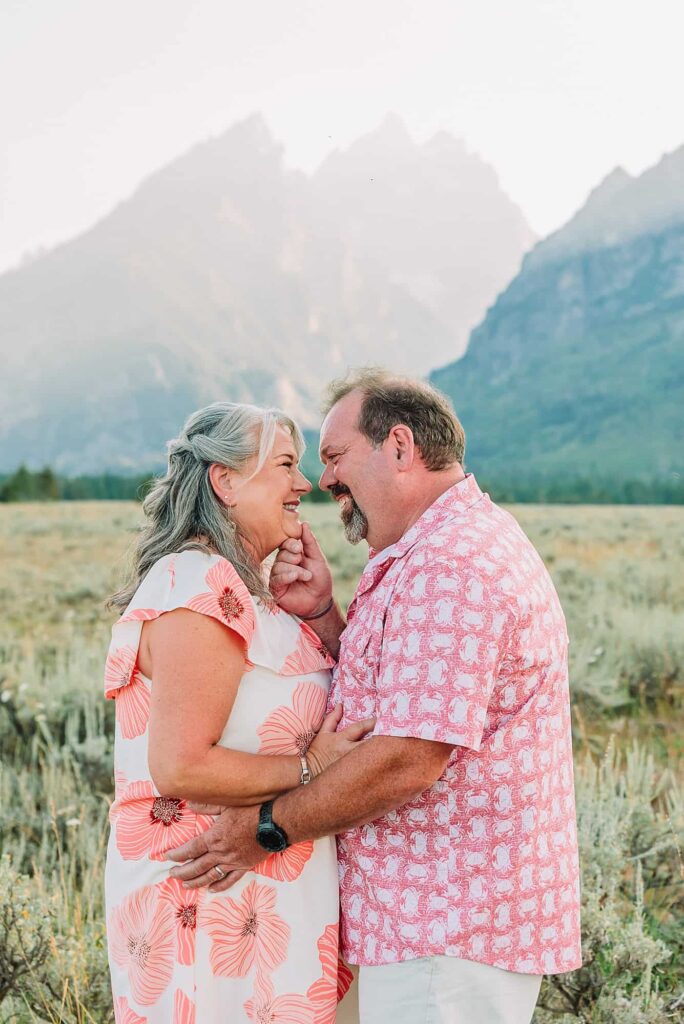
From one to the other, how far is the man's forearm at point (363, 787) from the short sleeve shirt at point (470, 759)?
0.18 ft

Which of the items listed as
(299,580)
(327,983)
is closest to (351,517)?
(299,580)

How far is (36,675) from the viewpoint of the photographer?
7570mm

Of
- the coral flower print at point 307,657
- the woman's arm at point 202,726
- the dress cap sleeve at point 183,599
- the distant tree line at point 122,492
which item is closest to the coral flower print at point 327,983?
the woman's arm at point 202,726

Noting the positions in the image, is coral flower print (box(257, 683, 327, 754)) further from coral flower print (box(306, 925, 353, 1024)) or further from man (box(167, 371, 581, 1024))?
coral flower print (box(306, 925, 353, 1024))

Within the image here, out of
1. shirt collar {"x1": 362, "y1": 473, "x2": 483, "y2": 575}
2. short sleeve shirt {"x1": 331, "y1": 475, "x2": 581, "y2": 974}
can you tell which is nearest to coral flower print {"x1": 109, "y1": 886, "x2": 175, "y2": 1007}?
short sleeve shirt {"x1": 331, "y1": 475, "x2": 581, "y2": 974}

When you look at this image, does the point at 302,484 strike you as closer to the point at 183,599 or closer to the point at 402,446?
the point at 402,446

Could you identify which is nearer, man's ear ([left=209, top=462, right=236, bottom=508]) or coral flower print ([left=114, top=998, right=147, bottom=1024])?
coral flower print ([left=114, top=998, right=147, bottom=1024])

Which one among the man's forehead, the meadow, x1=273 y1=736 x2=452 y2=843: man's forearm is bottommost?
the meadow

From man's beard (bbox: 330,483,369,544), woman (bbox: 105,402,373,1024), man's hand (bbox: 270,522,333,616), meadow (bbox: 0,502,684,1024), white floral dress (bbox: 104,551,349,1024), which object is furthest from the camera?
meadow (bbox: 0,502,684,1024)

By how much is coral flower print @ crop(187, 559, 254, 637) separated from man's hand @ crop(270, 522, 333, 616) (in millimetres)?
447

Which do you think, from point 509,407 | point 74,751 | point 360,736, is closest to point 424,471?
point 360,736

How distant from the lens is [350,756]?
223 cm

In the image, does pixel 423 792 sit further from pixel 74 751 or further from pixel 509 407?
pixel 509 407

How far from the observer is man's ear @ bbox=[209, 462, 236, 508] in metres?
2.62
